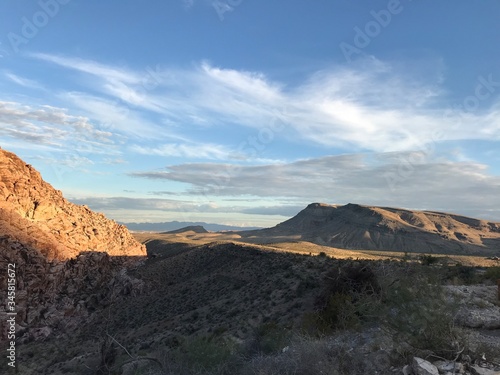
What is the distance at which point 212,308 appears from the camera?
84.4ft

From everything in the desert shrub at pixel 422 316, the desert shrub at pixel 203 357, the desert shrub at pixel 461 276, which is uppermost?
the desert shrub at pixel 422 316

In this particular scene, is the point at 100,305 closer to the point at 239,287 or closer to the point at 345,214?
the point at 239,287

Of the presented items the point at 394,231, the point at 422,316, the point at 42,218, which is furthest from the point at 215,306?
the point at 394,231

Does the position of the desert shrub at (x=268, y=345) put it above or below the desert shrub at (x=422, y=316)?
below

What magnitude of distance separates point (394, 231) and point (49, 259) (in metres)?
105

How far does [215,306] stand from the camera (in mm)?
25969

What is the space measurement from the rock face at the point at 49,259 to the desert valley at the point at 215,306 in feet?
0.47

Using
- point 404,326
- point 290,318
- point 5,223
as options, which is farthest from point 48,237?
point 404,326

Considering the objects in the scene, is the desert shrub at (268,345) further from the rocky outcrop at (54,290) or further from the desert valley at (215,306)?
the rocky outcrop at (54,290)

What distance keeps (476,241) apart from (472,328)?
11620 centimetres

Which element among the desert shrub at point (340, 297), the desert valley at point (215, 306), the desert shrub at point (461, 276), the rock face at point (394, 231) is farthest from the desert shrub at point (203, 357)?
the rock face at point (394, 231)

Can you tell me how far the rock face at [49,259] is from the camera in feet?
103

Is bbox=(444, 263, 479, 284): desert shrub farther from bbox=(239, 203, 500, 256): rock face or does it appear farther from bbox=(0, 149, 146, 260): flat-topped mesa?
bbox=(239, 203, 500, 256): rock face

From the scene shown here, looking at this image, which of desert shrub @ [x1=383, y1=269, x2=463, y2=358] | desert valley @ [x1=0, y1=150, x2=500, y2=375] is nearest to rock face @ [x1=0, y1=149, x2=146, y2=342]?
desert valley @ [x1=0, y1=150, x2=500, y2=375]
